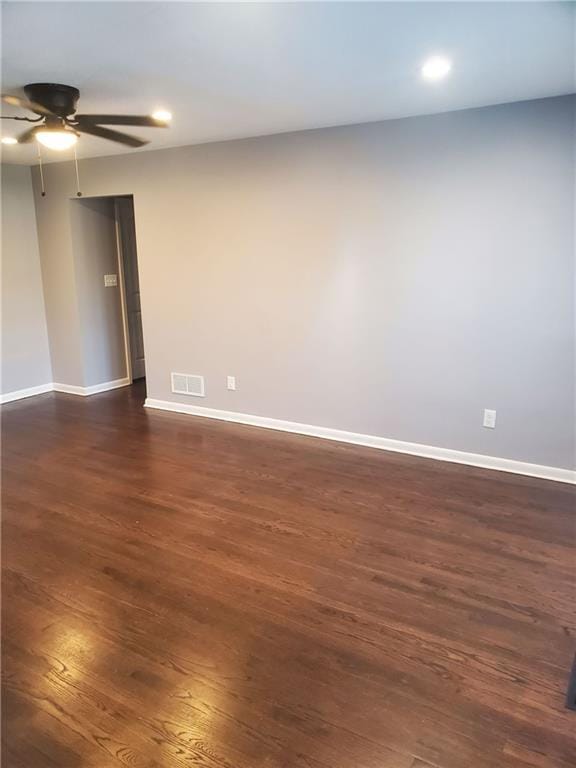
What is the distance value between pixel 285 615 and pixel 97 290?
4749 millimetres

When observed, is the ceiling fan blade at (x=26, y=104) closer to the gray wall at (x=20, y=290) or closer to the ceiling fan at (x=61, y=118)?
the ceiling fan at (x=61, y=118)

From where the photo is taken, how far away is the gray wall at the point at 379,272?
11.5ft

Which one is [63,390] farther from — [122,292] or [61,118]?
[61,118]

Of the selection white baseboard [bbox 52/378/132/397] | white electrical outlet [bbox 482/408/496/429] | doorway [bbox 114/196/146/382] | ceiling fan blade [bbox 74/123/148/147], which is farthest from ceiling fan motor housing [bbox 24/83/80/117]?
white baseboard [bbox 52/378/132/397]

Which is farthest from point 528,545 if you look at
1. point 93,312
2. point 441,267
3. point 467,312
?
point 93,312

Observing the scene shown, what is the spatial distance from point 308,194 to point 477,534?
282 centimetres

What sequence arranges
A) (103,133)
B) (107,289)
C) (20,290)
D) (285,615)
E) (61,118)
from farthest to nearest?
1. (107,289)
2. (20,290)
3. (103,133)
4. (61,118)
5. (285,615)

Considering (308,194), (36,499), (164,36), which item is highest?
(164,36)

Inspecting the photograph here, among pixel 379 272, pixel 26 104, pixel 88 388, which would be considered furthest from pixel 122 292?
pixel 26 104

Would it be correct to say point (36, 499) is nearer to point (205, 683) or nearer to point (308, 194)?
point (205, 683)

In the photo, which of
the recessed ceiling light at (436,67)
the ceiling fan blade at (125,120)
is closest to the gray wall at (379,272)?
the recessed ceiling light at (436,67)

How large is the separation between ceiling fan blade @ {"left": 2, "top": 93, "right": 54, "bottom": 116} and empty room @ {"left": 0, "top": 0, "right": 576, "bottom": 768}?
2cm

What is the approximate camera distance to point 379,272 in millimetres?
4059

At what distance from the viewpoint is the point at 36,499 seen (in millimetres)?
3486
